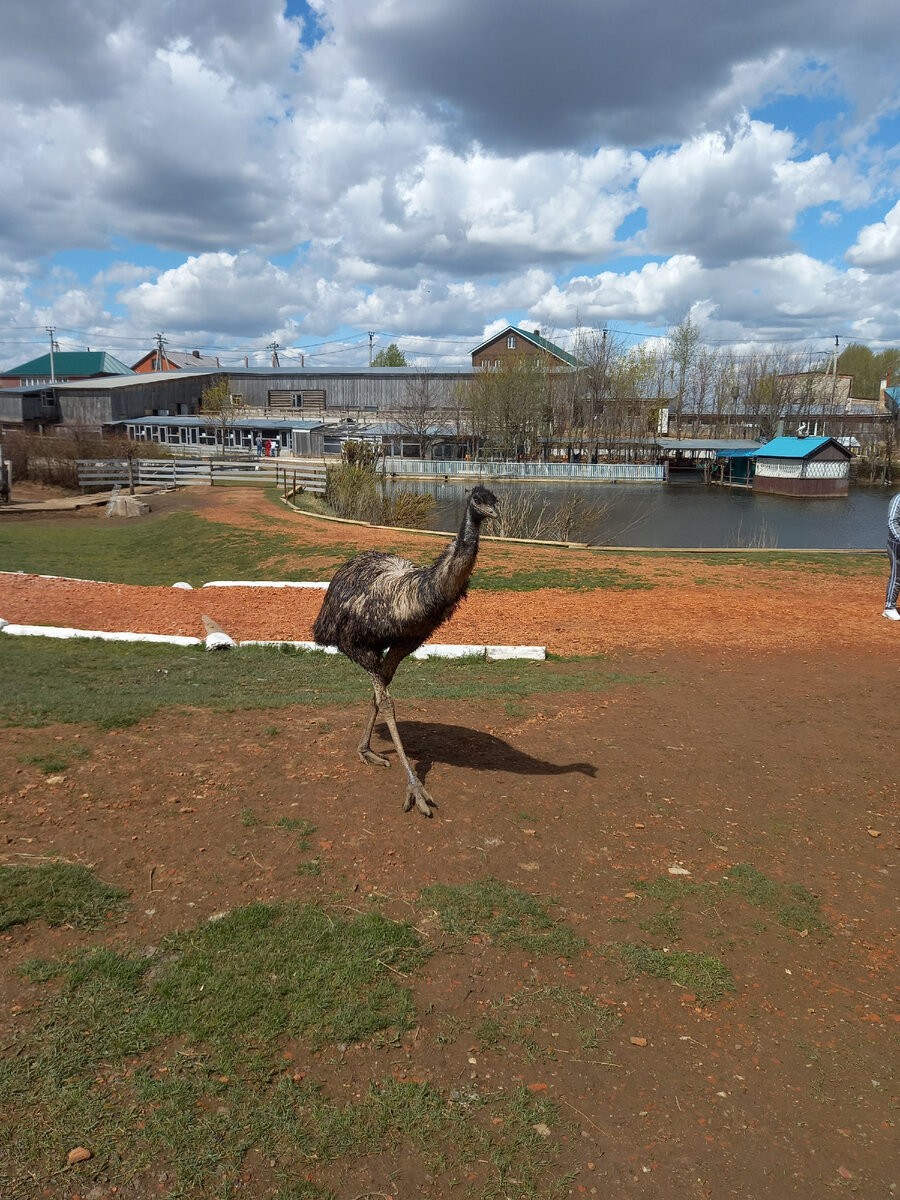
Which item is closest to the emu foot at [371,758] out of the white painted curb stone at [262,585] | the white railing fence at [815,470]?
the white painted curb stone at [262,585]

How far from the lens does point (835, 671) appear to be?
10133 millimetres

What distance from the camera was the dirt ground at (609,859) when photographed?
11.4ft

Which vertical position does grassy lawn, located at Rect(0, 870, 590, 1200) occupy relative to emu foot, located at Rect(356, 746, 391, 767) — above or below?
below

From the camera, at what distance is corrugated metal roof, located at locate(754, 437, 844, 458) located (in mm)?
54062

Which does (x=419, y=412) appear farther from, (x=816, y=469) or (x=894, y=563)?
(x=894, y=563)

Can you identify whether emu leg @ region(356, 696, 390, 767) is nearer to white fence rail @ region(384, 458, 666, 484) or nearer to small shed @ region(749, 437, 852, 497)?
small shed @ region(749, 437, 852, 497)

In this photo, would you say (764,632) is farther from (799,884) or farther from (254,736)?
(254,736)

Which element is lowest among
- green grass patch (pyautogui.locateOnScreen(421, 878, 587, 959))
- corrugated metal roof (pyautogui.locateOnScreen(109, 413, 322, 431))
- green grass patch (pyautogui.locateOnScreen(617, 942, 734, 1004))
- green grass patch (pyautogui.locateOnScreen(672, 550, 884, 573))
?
green grass patch (pyautogui.locateOnScreen(617, 942, 734, 1004))

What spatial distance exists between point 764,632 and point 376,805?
8528 mm

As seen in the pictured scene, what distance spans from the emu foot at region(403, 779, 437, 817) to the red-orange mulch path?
5.88 meters

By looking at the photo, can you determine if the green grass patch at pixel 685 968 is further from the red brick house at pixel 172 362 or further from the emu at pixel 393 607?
the red brick house at pixel 172 362

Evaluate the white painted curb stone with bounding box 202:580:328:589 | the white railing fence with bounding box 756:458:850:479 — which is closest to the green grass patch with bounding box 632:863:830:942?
the white painted curb stone with bounding box 202:580:328:589

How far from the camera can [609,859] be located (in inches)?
218

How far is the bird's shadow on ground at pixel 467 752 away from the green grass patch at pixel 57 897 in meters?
2.68
